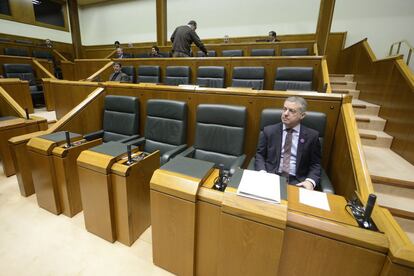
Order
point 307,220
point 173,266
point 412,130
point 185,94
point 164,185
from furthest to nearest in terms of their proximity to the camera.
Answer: point 412,130
point 185,94
point 173,266
point 164,185
point 307,220

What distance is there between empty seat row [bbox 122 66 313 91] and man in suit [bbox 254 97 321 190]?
4.84ft

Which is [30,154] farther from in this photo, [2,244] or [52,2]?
[52,2]

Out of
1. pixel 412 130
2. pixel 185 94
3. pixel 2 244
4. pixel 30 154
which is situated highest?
pixel 185 94

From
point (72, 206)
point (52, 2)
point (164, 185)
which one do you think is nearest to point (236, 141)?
point (164, 185)

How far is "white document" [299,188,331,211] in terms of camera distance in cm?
87

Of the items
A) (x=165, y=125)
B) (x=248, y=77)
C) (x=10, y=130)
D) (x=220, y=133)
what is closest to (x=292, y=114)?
(x=220, y=133)

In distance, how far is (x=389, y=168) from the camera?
1.90 meters

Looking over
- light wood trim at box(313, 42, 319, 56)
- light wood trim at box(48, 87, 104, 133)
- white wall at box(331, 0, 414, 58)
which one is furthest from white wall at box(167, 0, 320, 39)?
light wood trim at box(48, 87, 104, 133)

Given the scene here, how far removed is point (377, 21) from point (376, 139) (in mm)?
4192

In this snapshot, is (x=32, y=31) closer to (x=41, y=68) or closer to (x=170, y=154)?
(x=41, y=68)

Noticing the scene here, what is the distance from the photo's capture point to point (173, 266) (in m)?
1.17

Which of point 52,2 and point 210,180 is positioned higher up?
point 52,2

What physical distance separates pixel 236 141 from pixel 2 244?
1840 millimetres

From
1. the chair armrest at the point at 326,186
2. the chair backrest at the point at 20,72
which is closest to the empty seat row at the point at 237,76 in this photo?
the chair armrest at the point at 326,186
